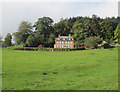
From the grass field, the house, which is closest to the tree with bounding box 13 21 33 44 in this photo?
the house

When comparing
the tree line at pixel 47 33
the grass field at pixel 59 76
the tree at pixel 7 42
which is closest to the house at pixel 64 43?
the tree line at pixel 47 33

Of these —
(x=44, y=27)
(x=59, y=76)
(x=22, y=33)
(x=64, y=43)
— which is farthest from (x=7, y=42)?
(x=59, y=76)

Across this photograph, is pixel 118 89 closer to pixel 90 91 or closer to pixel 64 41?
pixel 90 91

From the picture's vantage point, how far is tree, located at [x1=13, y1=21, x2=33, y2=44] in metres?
73.0

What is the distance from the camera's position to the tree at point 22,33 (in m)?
73.0

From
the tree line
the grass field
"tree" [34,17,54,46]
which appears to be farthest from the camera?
"tree" [34,17,54,46]

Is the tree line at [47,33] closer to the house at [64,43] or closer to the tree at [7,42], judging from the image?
the tree at [7,42]

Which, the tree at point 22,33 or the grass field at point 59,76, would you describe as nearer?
the grass field at point 59,76

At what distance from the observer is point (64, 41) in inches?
2938

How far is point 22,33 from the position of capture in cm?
7350

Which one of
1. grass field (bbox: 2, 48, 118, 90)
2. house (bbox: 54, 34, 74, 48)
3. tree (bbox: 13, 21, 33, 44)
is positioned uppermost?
tree (bbox: 13, 21, 33, 44)

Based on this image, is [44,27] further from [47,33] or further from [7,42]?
[7,42]

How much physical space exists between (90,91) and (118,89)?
7.63 ft

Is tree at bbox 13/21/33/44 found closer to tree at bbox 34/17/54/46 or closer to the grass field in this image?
tree at bbox 34/17/54/46
